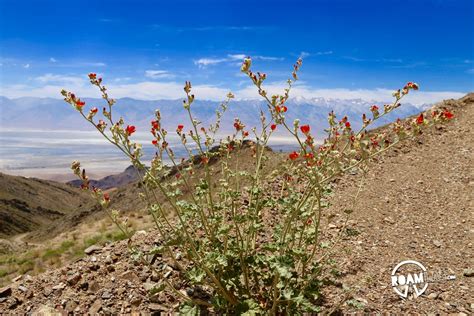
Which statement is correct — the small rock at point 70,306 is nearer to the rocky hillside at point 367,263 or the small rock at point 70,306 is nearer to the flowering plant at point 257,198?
the rocky hillside at point 367,263

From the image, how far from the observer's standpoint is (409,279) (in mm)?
6684

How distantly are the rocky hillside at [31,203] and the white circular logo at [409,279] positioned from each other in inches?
2834

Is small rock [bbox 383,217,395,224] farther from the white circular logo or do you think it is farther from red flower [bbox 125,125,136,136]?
red flower [bbox 125,125,136,136]

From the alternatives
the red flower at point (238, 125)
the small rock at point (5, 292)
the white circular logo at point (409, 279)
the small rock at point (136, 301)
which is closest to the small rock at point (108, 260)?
the small rock at point (136, 301)

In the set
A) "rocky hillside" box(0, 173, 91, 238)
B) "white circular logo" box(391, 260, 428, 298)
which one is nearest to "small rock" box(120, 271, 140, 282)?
"white circular logo" box(391, 260, 428, 298)

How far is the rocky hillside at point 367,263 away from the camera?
6129 millimetres

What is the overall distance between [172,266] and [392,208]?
225 inches

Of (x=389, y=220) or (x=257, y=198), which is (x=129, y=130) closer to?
(x=257, y=198)

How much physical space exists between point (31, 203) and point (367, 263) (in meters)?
117

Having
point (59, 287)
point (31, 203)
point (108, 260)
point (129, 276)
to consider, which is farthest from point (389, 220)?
point (31, 203)

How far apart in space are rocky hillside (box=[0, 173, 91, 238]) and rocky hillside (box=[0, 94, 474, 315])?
227ft

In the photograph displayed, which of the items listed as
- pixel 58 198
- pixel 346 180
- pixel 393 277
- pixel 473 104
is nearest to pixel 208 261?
pixel 393 277

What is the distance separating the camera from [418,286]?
6.54 metres

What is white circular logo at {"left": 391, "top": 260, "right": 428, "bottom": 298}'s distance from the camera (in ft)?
21.1
